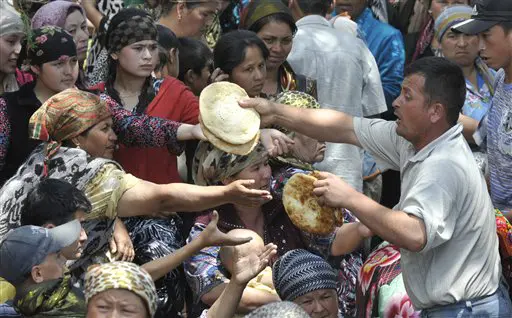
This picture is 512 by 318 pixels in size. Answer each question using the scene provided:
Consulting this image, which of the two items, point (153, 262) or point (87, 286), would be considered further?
point (153, 262)

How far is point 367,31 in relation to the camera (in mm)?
9297

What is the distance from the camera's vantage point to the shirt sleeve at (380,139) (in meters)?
6.02

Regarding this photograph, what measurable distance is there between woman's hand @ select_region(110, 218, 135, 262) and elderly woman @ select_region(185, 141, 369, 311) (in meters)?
0.32

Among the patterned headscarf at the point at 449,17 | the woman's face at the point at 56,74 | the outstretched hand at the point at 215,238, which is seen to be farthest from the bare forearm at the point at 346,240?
the patterned headscarf at the point at 449,17

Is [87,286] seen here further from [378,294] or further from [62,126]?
[378,294]

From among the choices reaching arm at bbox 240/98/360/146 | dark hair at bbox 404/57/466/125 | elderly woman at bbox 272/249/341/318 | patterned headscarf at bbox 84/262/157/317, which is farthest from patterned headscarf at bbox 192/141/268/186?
patterned headscarf at bbox 84/262/157/317

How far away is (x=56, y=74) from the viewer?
278 inches

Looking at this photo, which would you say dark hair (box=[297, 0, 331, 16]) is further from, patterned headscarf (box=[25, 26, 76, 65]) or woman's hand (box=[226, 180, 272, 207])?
woman's hand (box=[226, 180, 272, 207])

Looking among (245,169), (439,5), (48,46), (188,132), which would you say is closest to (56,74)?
(48,46)

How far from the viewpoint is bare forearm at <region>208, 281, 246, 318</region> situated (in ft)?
18.7

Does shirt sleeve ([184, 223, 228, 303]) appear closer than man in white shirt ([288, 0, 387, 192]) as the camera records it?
Yes

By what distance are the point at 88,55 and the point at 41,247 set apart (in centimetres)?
295

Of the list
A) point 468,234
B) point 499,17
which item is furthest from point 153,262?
point 499,17

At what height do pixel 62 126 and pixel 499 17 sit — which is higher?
pixel 499 17
